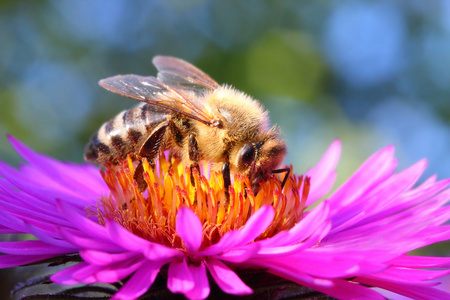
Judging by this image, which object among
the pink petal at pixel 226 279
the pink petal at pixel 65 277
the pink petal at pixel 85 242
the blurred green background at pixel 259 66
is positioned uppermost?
the blurred green background at pixel 259 66

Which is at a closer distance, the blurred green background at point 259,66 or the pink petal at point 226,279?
the pink petal at point 226,279

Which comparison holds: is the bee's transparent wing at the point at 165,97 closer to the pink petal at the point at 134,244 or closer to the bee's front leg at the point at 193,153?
the bee's front leg at the point at 193,153

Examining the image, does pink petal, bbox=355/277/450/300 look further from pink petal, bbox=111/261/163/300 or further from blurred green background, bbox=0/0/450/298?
blurred green background, bbox=0/0/450/298

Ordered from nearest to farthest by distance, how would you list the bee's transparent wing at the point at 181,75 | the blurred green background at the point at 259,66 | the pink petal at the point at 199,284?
the pink petal at the point at 199,284 < the bee's transparent wing at the point at 181,75 < the blurred green background at the point at 259,66

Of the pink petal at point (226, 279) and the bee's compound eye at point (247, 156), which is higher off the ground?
the bee's compound eye at point (247, 156)

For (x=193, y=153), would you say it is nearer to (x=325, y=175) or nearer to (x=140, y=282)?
(x=140, y=282)

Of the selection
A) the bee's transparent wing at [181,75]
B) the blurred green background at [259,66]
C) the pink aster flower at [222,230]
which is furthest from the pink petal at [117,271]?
the blurred green background at [259,66]
